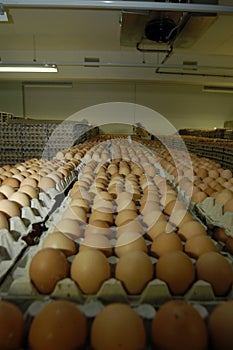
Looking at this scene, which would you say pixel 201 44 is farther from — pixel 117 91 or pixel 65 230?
pixel 65 230

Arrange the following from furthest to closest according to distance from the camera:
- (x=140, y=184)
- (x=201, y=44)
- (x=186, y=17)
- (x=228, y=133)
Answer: (x=201, y=44) < (x=228, y=133) < (x=186, y=17) < (x=140, y=184)

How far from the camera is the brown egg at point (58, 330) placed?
63 cm

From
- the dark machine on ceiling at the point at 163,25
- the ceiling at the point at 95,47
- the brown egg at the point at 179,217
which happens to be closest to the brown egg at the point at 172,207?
the brown egg at the point at 179,217

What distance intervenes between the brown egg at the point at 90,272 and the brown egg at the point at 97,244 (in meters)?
0.13

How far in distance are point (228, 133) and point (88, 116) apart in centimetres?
552

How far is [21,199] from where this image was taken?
1.62 meters

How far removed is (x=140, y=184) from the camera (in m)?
2.22

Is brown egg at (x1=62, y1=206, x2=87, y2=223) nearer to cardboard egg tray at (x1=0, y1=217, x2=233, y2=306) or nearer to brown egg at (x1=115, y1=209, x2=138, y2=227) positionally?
brown egg at (x1=115, y1=209, x2=138, y2=227)

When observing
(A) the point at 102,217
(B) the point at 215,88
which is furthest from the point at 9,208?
(B) the point at 215,88

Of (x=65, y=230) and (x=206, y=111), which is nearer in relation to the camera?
(x=65, y=230)

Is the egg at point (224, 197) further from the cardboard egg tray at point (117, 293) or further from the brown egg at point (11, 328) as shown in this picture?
the brown egg at point (11, 328)

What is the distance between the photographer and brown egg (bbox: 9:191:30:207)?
5.25ft

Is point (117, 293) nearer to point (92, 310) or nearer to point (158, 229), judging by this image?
point (92, 310)

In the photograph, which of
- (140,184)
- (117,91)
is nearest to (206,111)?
(117,91)
